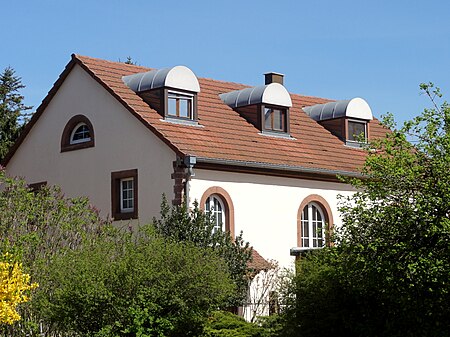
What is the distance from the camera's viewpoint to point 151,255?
1905 cm

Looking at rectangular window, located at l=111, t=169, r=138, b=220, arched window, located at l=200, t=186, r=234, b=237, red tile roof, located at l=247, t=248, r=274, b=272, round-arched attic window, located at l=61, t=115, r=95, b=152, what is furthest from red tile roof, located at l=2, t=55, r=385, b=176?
red tile roof, located at l=247, t=248, r=274, b=272

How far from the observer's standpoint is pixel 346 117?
107 ft

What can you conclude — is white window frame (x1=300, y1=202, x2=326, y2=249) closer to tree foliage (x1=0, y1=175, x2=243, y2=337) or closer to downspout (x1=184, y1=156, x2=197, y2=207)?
downspout (x1=184, y1=156, x2=197, y2=207)

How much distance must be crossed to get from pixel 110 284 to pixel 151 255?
38.8 inches

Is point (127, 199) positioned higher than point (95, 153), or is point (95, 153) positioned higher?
point (95, 153)

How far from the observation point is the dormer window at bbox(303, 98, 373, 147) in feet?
107

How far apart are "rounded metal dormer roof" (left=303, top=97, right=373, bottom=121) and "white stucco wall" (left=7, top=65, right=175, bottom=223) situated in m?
8.26

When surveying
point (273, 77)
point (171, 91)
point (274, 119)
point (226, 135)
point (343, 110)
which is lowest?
point (226, 135)

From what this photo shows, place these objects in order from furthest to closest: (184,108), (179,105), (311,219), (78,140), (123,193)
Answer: (311,219), (78,140), (184,108), (179,105), (123,193)

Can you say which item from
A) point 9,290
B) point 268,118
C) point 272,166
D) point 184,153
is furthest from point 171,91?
point 9,290

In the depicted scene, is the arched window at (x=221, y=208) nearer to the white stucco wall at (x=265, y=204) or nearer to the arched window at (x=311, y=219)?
the white stucco wall at (x=265, y=204)

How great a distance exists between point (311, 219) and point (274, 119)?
129 inches

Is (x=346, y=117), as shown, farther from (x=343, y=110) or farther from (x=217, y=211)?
(x=217, y=211)

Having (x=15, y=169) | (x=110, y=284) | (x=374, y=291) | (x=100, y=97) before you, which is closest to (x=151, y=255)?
(x=110, y=284)
